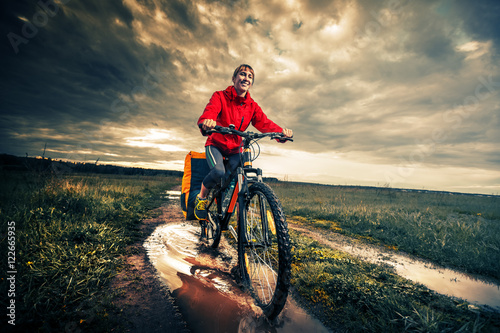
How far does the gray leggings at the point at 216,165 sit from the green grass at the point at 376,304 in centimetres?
194

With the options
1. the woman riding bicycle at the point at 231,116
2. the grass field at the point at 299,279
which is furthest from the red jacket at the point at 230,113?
the grass field at the point at 299,279

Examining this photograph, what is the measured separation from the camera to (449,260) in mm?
4062

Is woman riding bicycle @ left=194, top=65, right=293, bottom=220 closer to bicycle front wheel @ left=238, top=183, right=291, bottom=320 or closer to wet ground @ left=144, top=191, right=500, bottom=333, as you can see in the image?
bicycle front wheel @ left=238, top=183, right=291, bottom=320

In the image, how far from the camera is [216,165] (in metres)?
3.29

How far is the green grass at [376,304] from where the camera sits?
1.92m

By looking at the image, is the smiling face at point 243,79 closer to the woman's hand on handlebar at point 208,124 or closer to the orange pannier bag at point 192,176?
the woman's hand on handlebar at point 208,124

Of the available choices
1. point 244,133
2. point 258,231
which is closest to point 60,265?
point 258,231

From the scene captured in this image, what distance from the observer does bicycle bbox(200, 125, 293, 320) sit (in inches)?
77.5

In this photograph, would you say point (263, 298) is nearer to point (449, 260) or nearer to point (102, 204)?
point (449, 260)

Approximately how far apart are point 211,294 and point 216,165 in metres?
1.83

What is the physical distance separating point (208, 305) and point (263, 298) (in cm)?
64

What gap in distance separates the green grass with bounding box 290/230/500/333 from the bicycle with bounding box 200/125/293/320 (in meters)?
0.55

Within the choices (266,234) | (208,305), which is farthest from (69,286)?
(266,234)

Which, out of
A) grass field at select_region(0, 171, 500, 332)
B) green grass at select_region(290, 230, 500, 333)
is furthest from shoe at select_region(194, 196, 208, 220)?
green grass at select_region(290, 230, 500, 333)
